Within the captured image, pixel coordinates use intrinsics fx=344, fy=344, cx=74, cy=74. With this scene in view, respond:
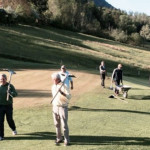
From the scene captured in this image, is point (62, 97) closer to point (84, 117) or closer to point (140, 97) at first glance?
point (84, 117)

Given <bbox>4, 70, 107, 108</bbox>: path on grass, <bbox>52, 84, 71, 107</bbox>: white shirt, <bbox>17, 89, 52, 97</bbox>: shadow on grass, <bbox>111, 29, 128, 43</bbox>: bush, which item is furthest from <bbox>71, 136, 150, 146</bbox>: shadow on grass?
<bbox>111, 29, 128, 43</bbox>: bush

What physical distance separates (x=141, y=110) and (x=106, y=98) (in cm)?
340

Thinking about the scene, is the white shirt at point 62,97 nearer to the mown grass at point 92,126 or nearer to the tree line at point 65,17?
the mown grass at point 92,126

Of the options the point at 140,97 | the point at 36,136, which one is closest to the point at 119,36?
the point at 140,97

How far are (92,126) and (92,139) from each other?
2291 millimetres

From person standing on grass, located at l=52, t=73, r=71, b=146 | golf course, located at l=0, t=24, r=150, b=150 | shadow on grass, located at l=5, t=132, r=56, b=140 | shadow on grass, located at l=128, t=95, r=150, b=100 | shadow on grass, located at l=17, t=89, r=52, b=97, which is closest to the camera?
person standing on grass, located at l=52, t=73, r=71, b=146

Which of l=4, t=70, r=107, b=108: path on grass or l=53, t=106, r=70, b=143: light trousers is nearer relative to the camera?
l=53, t=106, r=70, b=143: light trousers

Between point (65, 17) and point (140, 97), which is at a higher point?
point (65, 17)

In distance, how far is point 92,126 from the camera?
16.1m

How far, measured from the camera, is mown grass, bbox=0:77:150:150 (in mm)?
13125

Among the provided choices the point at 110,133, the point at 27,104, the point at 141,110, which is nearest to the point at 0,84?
the point at 110,133

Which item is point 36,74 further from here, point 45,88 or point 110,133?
point 110,133

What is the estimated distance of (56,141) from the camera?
12.8m

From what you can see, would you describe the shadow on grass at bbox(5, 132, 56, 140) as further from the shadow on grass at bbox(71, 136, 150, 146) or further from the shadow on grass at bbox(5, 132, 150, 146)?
the shadow on grass at bbox(71, 136, 150, 146)
